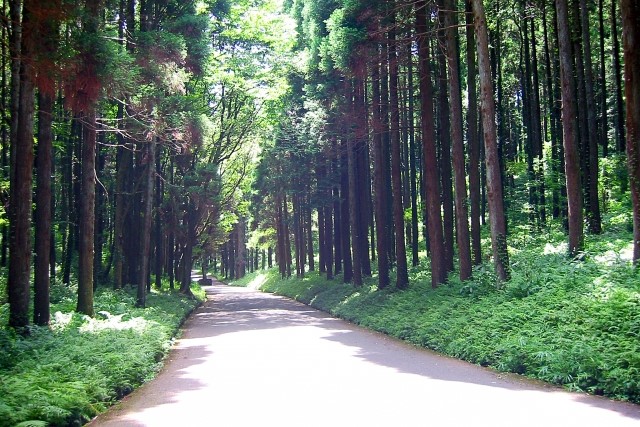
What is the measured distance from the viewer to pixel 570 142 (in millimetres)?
14031

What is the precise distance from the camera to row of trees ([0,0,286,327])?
11164mm

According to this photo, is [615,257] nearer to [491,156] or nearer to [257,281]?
[491,156]

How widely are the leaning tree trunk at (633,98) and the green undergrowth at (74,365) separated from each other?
32.0 ft

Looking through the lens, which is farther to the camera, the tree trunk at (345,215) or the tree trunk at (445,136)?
the tree trunk at (345,215)

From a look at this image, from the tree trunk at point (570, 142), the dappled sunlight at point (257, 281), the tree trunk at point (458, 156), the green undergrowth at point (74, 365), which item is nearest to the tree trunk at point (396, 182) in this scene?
the tree trunk at point (458, 156)

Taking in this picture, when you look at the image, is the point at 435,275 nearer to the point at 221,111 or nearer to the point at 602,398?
the point at 602,398

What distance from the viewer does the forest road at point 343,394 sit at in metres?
6.32

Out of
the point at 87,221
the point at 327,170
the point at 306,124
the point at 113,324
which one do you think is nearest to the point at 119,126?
the point at 87,221

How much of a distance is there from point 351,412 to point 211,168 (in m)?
24.3

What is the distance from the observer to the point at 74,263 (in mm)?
29750

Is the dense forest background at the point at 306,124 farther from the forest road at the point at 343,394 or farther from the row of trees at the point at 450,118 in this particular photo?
the forest road at the point at 343,394

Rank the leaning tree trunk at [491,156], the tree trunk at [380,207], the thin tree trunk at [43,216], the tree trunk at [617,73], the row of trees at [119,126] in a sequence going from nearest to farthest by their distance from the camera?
the row of trees at [119,126] → the thin tree trunk at [43,216] → the leaning tree trunk at [491,156] → the tree trunk at [617,73] → the tree trunk at [380,207]

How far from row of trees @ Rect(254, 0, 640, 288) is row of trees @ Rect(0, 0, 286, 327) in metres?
3.48

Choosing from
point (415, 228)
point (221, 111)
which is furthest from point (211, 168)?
point (415, 228)
